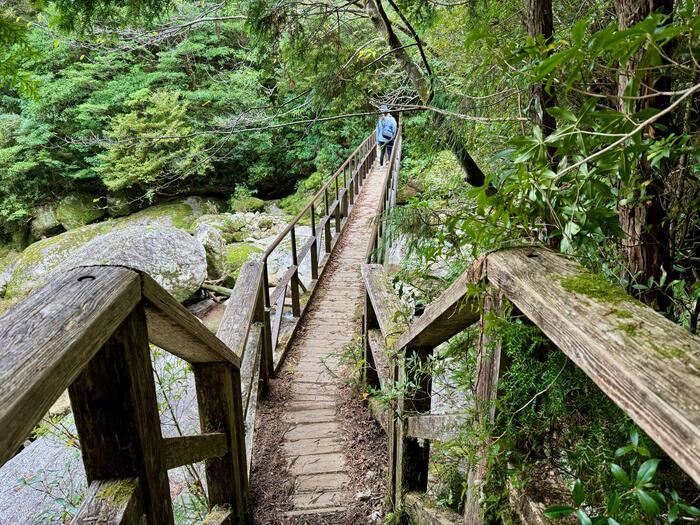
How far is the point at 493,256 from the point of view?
1.08m

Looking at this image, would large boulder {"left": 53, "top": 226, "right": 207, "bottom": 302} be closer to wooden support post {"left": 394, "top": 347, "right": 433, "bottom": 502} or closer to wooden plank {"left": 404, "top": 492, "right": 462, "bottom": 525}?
wooden support post {"left": 394, "top": 347, "right": 433, "bottom": 502}

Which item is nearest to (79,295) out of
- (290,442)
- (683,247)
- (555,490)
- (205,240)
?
(555,490)

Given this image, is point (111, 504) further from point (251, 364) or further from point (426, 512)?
point (251, 364)

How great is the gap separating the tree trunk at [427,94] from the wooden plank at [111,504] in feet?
8.66

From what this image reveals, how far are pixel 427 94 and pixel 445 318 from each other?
239 cm

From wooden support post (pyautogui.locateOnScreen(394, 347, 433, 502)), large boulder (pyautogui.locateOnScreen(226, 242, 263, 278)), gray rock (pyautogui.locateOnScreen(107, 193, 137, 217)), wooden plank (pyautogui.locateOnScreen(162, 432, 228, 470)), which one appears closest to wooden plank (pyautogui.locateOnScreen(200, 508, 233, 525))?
wooden plank (pyautogui.locateOnScreen(162, 432, 228, 470))

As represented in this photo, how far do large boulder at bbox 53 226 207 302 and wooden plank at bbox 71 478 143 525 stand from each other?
7.85m

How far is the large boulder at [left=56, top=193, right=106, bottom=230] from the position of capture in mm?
16141

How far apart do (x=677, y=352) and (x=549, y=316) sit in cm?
24

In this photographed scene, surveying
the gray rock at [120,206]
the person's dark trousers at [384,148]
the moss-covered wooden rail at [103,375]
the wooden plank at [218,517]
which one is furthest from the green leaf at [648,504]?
the gray rock at [120,206]

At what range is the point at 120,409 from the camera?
998 millimetres

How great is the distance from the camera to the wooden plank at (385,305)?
2.40 meters

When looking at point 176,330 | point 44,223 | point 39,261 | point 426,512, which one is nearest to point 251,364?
point 426,512

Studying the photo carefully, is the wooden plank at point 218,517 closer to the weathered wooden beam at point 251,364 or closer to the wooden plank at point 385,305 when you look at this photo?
the weathered wooden beam at point 251,364
